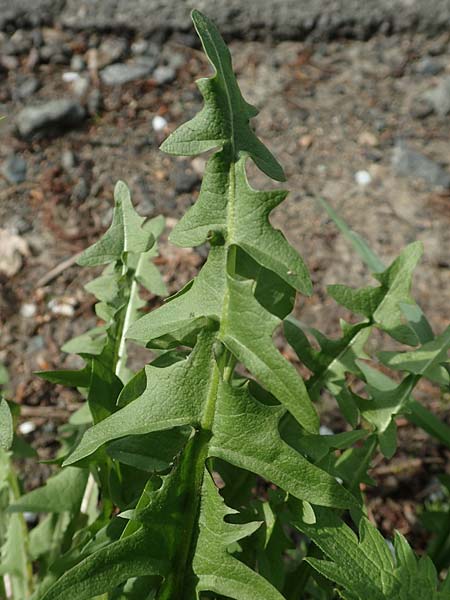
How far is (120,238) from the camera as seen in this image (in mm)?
1364

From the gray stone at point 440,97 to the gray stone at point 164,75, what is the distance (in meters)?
0.99

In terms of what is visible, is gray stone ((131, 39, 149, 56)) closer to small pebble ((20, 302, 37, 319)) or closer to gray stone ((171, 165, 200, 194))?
gray stone ((171, 165, 200, 194))

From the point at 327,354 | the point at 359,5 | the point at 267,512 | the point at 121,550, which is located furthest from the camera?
the point at 359,5

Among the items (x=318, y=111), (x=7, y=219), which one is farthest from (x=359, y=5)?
(x=7, y=219)

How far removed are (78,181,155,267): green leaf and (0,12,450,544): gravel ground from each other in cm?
92

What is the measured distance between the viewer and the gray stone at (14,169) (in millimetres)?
2709

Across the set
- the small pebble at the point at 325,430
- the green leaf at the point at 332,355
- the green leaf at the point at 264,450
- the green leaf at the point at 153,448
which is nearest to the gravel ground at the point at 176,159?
the small pebble at the point at 325,430

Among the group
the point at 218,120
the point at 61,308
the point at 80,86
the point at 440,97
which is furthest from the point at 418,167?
the point at 218,120

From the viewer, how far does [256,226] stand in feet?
3.46

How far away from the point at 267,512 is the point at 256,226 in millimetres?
478

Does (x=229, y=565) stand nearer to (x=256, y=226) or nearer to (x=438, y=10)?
(x=256, y=226)

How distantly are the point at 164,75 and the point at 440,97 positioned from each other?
1074 millimetres

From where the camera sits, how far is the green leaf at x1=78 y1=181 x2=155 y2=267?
4.37 ft

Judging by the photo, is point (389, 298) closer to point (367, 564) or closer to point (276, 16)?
point (367, 564)
